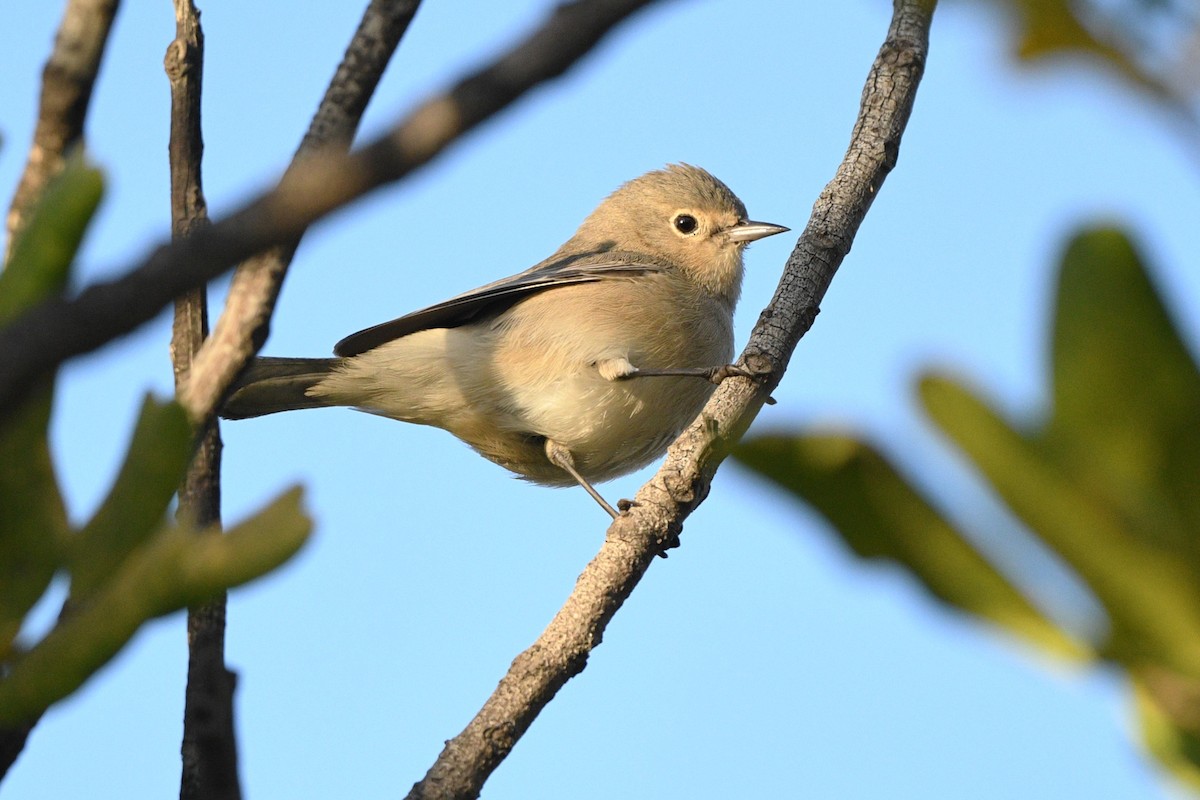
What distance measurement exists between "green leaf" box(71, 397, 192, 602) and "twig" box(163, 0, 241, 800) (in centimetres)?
10

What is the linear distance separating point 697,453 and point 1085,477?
136 inches

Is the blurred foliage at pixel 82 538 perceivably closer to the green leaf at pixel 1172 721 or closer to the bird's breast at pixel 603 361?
the green leaf at pixel 1172 721

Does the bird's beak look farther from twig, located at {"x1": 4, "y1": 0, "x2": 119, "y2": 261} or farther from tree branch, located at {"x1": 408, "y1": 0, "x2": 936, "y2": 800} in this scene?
twig, located at {"x1": 4, "y1": 0, "x2": 119, "y2": 261}

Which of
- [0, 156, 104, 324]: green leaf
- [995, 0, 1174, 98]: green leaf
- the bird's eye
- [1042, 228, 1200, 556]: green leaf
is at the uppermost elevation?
the bird's eye

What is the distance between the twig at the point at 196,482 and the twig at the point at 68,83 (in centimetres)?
28

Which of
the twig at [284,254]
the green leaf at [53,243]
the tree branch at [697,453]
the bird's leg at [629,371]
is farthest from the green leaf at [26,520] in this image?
the bird's leg at [629,371]

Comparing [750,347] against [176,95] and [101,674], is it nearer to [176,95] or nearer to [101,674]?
[176,95]

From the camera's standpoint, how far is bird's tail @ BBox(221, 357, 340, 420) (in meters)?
6.81

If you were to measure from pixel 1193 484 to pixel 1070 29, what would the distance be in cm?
27

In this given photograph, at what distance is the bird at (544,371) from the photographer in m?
7.02

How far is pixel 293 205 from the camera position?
3.26 ft

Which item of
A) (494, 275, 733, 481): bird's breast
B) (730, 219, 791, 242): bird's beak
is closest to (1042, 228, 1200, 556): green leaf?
(494, 275, 733, 481): bird's breast

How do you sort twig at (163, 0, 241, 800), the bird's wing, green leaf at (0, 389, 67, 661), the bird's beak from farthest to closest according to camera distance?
the bird's beak → the bird's wing → twig at (163, 0, 241, 800) → green leaf at (0, 389, 67, 661)

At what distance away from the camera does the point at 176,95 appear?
112 inches
